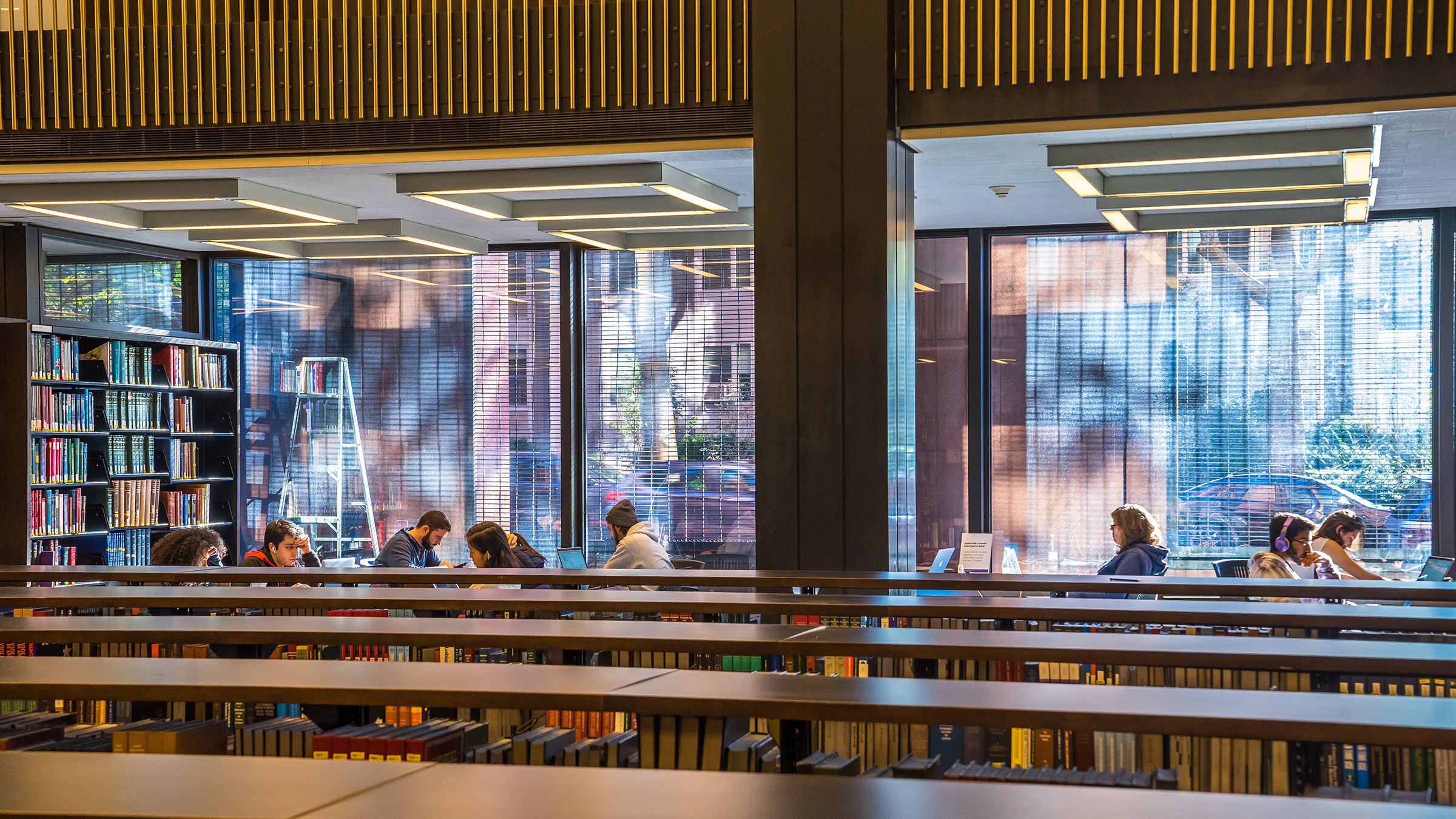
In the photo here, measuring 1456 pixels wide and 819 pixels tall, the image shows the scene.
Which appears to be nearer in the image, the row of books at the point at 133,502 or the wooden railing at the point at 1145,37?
the wooden railing at the point at 1145,37

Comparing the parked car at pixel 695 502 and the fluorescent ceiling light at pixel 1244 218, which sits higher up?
the fluorescent ceiling light at pixel 1244 218

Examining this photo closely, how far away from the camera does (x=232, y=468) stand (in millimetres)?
10250

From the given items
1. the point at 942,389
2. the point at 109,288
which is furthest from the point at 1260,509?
the point at 109,288

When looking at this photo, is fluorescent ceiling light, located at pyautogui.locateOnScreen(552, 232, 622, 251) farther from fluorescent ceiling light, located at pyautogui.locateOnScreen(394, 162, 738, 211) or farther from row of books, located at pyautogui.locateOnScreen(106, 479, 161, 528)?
row of books, located at pyautogui.locateOnScreen(106, 479, 161, 528)

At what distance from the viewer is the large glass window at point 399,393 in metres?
10.0

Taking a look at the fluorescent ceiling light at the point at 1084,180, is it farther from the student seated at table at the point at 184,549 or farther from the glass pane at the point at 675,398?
the student seated at table at the point at 184,549

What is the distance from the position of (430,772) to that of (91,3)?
6.82 metres

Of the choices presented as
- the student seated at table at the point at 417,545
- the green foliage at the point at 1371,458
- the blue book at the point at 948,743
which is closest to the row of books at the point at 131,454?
the student seated at table at the point at 417,545

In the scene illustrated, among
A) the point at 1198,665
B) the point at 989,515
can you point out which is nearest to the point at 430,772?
the point at 1198,665

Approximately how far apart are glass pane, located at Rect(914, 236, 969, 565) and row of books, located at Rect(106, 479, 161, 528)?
19.3 ft

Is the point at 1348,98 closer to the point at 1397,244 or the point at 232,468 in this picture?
the point at 1397,244

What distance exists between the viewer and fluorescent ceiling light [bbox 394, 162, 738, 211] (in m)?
6.56

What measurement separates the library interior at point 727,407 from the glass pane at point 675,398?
0.13 feet

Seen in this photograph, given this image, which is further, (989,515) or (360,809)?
(989,515)
